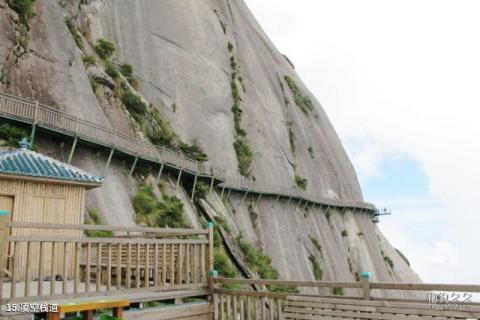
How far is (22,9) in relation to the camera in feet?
91.3

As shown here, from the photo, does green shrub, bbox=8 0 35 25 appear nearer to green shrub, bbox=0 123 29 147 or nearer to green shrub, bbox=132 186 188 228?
green shrub, bbox=0 123 29 147

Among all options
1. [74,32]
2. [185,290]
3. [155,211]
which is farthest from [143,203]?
[185,290]

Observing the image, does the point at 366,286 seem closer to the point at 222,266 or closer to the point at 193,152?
the point at 222,266

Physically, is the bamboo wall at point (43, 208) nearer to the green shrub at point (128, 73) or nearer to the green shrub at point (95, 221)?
the green shrub at point (95, 221)

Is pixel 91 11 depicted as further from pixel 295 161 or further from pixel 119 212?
pixel 295 161

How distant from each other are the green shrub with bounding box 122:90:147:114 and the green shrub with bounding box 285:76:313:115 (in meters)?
32.0

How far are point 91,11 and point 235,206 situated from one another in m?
21.5

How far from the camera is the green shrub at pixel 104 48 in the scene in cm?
3594

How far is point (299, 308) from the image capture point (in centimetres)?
971

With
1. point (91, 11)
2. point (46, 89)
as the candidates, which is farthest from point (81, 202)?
point (91, 11)

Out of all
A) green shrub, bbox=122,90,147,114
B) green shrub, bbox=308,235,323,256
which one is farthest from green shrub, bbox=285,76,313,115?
green shrub, bbox=122,90,147,114

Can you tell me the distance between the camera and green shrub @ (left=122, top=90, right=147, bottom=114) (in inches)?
1331

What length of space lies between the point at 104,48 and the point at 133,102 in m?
6.20

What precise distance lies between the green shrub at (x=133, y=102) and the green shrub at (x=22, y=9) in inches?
339
